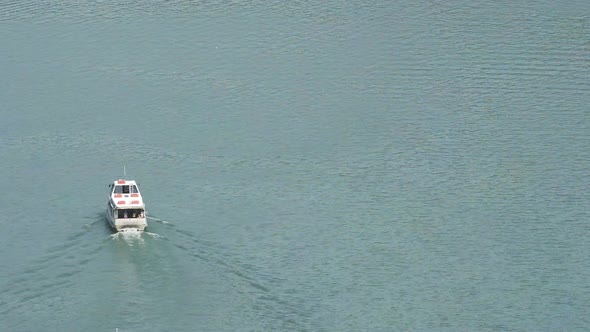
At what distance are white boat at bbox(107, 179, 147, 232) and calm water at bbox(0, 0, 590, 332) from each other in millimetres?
1337

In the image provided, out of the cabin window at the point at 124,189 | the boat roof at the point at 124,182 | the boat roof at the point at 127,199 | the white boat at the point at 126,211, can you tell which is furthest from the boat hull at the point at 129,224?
the boat roof at the point at 124,182

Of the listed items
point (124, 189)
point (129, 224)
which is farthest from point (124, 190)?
point (129, 224)

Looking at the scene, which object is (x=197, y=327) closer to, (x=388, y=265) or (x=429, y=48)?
(x=388, y=265)

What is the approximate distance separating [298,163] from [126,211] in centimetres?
1920

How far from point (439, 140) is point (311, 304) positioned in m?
29.4

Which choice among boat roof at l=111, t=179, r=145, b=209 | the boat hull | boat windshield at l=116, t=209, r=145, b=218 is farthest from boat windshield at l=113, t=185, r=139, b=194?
boat windshield at l=116, t=209, r=145, b=218

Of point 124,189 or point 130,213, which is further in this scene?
point 124,189

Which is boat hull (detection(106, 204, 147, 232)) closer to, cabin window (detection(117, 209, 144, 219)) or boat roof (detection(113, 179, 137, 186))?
cabin window (detection(117, 209, 144, 219))

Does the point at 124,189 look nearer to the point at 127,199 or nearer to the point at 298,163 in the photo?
the point at 127,199

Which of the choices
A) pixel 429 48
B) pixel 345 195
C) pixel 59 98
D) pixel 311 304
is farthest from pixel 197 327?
pixel 429 48

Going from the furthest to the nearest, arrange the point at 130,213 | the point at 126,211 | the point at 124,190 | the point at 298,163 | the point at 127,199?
1. the point at 298,163
2. the point at 124,190
3. the point at 127,199
4. the point at 130,213
5. the point at 126,211

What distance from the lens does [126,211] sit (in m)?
91.6

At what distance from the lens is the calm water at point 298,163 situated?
85938 mm

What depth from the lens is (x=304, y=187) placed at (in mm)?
102812
